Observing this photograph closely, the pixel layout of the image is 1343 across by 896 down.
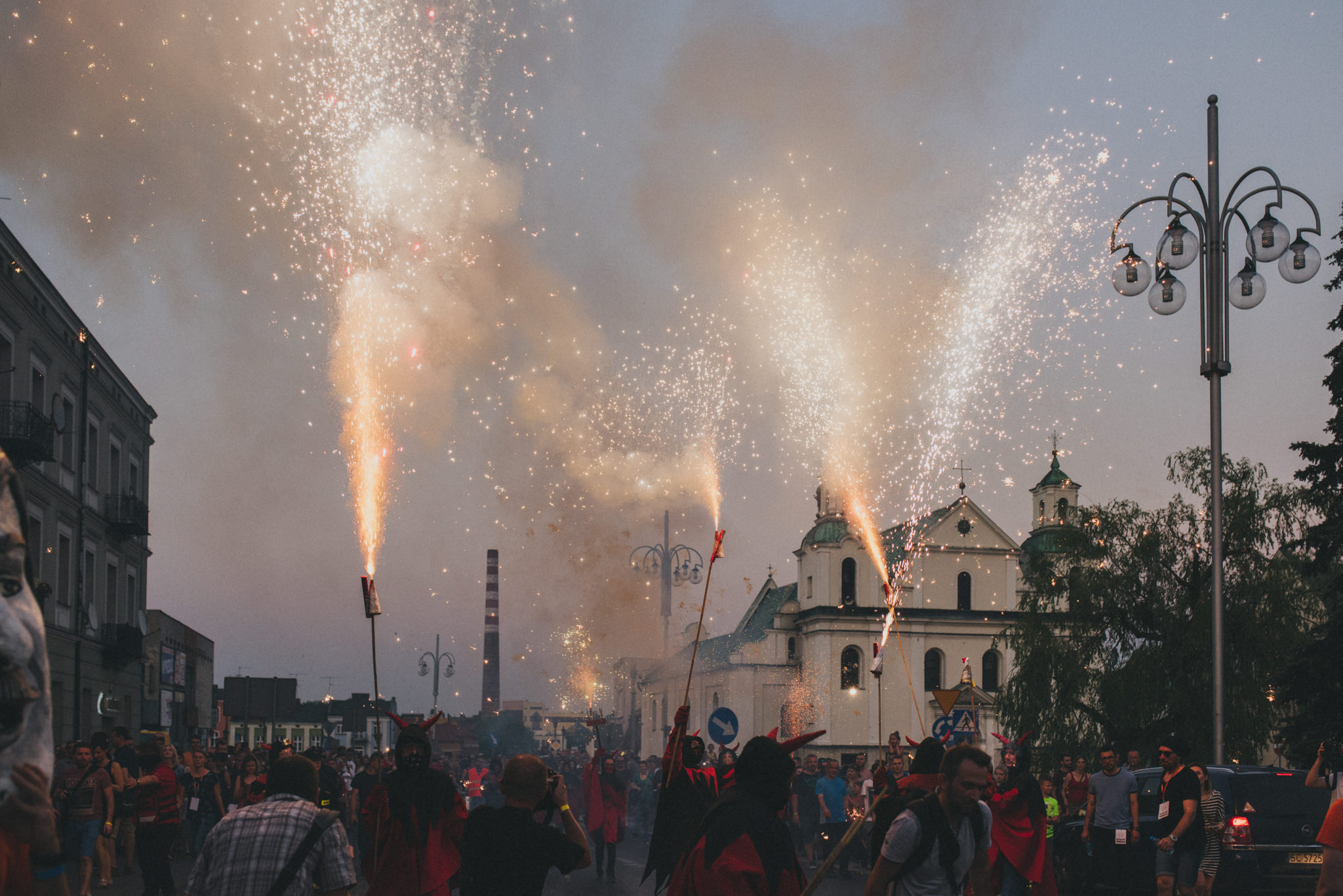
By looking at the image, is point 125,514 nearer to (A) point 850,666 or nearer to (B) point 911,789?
(B) point 911,789

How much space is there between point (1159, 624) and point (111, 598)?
2758 centimetres

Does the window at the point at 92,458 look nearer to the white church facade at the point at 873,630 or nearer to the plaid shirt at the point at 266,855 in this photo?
the plaid shirt at the point at 266,855

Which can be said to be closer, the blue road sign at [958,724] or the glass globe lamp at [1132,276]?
the glass globe lamp at [1132,276]

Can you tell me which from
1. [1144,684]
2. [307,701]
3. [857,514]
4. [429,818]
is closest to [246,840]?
[429,818]

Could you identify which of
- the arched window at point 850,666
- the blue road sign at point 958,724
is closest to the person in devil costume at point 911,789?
the blue road sign at point 958,724

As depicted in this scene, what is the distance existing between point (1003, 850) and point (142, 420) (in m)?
34.1

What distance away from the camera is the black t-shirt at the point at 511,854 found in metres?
5.32

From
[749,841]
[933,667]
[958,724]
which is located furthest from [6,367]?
[933,667]

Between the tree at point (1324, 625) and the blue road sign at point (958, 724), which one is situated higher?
the tree at point (1324, 625)

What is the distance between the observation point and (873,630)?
62844mm

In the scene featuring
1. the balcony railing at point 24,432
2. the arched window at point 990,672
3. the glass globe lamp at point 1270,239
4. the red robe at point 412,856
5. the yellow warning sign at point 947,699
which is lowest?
the arched window at point 990,672

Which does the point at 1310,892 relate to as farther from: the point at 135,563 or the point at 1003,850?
the point at 135,563

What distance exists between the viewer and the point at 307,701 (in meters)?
123

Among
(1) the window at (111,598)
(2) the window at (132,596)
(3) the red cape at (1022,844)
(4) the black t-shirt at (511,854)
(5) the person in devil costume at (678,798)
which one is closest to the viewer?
(4) the black t-shirt at (511,854)
